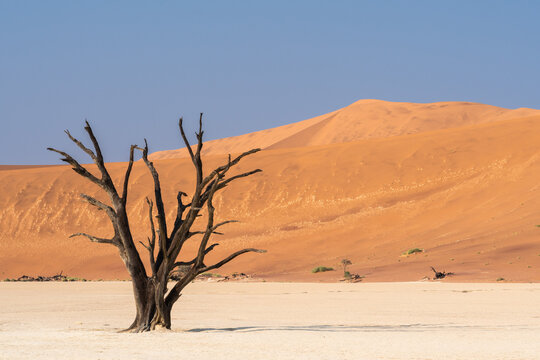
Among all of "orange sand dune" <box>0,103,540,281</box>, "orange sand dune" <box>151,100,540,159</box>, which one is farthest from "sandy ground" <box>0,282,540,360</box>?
"orange sand dune" <box>151,100,540,159</box>

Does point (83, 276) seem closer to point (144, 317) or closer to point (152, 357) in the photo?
point (144, 317)

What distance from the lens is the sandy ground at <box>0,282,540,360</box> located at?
480 inches

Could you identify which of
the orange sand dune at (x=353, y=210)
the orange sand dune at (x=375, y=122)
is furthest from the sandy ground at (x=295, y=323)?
the orange sand dune at (x=375, y=122)

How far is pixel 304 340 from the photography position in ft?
45.2

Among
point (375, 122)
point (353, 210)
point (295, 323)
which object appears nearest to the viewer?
point (295, 323)

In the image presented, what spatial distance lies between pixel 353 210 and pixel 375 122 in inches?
Answer: 2657

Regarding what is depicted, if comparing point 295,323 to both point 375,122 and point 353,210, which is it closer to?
point 353,210

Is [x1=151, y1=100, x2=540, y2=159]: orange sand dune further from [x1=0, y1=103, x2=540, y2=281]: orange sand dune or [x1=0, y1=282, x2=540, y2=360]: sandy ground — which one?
[x1=0, y1=282, x2=540, y2=360]: sandy ground

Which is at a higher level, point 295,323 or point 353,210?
point 353,210

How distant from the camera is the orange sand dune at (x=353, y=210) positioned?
43503 mm

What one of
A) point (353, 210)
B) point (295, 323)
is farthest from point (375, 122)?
point (295, 323)

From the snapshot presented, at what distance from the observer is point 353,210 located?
201 ft

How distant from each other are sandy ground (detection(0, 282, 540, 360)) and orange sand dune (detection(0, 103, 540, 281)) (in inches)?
335

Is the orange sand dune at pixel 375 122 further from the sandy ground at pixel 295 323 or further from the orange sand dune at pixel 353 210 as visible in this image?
the sandy ground at pixel 295 323
